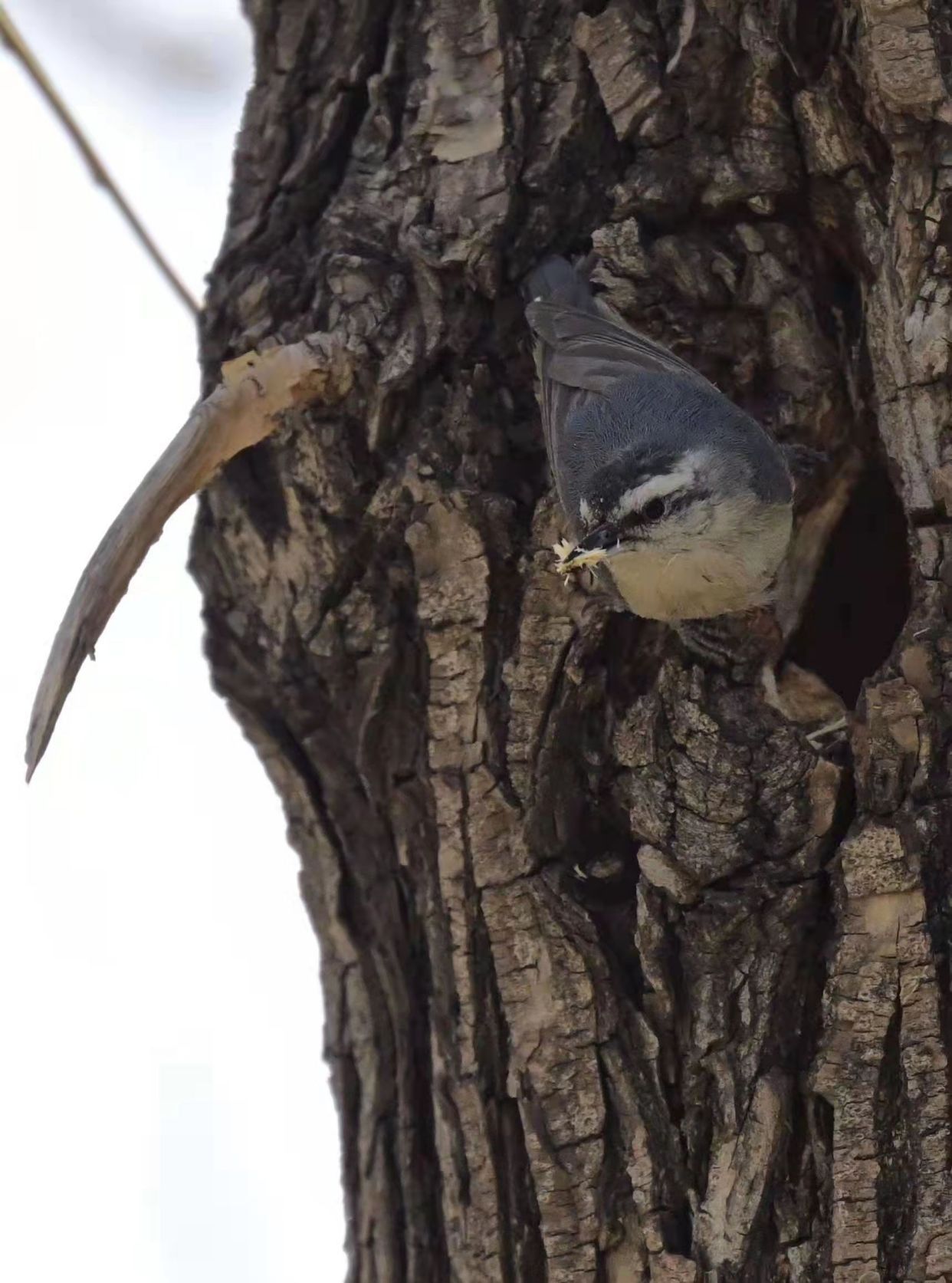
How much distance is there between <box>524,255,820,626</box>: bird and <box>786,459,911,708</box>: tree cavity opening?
0.49ft

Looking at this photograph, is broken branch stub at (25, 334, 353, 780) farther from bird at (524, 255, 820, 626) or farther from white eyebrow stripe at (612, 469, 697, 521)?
white eyebrow stripe at (612, 469, 697, 521)

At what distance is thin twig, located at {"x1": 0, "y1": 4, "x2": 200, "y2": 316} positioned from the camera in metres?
1.97

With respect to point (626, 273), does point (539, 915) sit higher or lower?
lower

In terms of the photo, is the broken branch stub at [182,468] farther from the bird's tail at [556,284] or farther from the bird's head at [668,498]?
the bird's head at [668,498]

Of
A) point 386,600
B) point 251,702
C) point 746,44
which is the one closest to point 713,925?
point 386,600

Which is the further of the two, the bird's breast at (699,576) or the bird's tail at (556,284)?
the bird's tail at (556,284)

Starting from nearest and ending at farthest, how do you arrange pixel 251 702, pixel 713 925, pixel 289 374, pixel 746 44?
pixel 713 925 → pixel 289 374 → pixel 746 44 → pixel 251 702

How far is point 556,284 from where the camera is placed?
2.72 metres

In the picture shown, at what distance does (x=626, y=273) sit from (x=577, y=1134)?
4.83ft

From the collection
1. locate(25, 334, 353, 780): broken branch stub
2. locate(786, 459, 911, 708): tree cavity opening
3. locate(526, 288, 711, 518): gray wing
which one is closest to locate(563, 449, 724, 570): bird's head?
locate(526, 288, 711, 518): gray wing

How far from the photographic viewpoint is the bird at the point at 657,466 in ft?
8.82

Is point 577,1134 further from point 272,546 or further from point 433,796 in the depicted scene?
point 272,546

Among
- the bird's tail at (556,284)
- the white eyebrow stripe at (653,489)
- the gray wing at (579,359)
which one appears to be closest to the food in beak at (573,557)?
the gray wing at (579,359)

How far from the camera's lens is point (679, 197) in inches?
105
